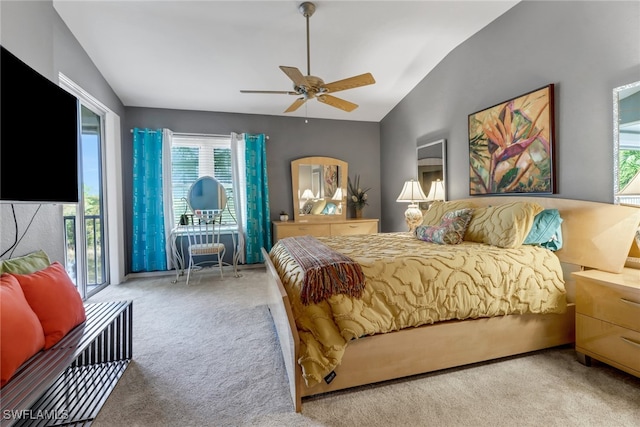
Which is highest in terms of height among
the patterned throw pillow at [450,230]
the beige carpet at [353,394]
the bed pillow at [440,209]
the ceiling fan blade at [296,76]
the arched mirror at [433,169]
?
the ceiling fan blade at [296,76]

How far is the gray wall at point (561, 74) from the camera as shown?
2.01 meters

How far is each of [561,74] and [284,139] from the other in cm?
355

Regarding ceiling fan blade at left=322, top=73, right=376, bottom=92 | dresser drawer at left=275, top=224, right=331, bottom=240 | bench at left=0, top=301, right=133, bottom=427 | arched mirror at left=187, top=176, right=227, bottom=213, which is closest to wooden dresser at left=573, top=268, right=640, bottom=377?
ceiling fan blade at left=322, top=73, right=376, bottom=92

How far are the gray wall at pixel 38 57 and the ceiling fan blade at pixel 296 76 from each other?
1565 mm

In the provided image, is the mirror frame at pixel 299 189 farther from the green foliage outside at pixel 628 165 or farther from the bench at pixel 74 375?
the green foliage outside at pixel 628 165

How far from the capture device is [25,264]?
5.33 ft

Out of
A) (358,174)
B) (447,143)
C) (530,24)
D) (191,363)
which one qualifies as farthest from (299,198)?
(530,24)

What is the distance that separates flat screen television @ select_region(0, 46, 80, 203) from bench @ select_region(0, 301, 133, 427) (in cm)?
78

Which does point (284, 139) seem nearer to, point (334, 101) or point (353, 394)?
point (334, 101)

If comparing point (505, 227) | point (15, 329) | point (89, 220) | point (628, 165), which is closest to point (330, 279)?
point (15, 329)

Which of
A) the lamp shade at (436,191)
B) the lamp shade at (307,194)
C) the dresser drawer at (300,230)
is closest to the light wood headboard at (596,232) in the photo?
the lamp shade at (436,191)

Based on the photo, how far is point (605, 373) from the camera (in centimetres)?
180

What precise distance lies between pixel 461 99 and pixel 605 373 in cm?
278

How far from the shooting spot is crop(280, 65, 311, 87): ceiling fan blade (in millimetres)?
2232
